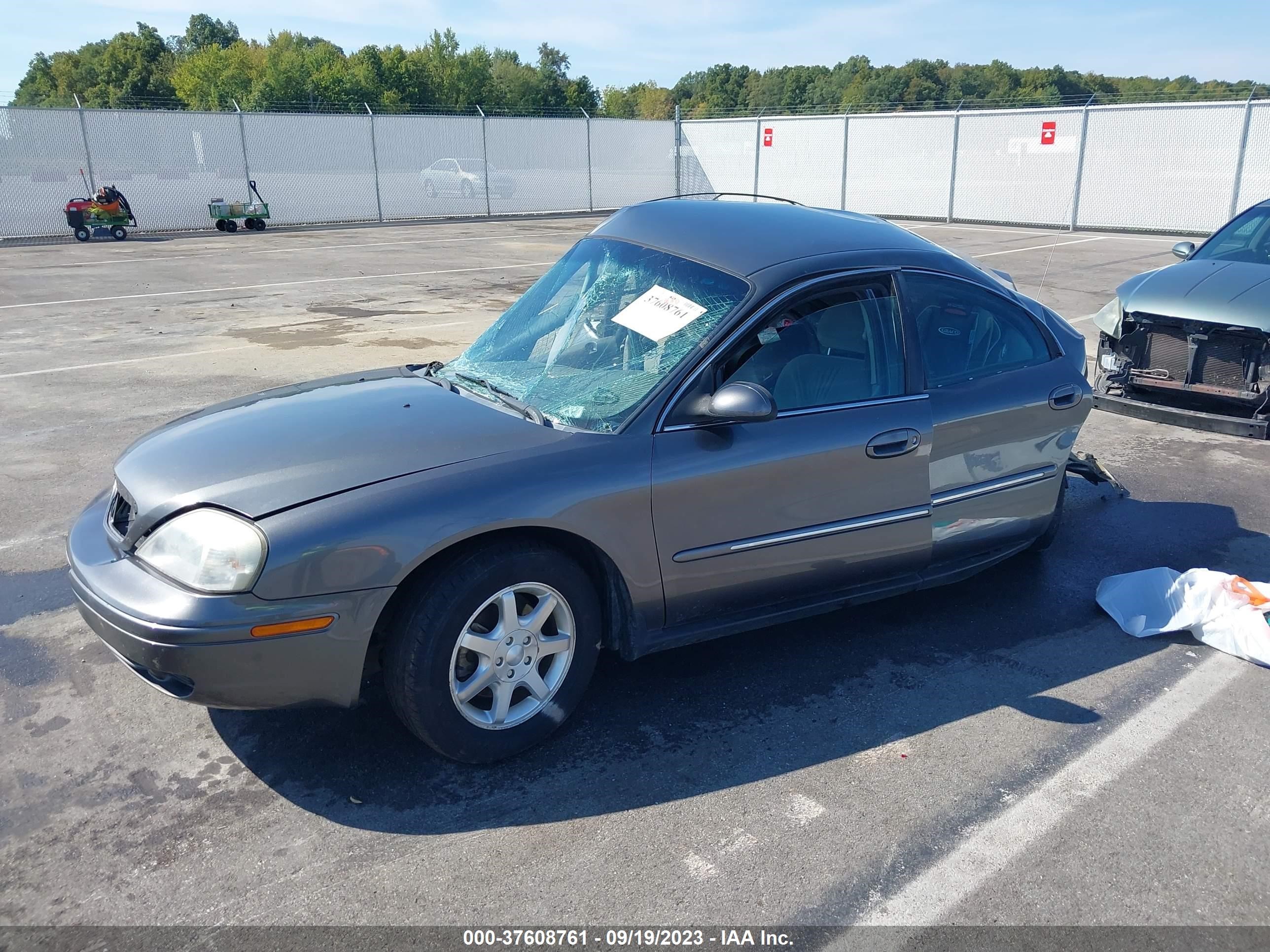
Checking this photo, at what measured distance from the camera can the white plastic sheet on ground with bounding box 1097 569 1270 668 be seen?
414 cm

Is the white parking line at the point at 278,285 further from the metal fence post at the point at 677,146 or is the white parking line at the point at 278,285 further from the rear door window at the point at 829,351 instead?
the metal fence post at the point at 677,146

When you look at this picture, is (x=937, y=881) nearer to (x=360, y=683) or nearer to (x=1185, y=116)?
(x=360, y=683)

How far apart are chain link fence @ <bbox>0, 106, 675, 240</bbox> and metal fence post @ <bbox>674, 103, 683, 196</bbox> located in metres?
0.27

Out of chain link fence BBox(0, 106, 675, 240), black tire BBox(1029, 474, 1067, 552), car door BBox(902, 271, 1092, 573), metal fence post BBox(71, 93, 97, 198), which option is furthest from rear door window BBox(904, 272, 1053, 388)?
metal fence post BBox(71, 93, 97, 198)

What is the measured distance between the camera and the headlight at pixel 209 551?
2.82m

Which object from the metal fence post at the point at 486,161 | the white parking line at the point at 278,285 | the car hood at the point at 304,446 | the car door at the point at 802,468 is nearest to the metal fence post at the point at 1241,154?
the white parking line at the point at 278,285

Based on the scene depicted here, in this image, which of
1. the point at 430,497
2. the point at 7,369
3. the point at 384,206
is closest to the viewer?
the point at 430,497

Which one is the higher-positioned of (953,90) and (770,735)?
(953,90)

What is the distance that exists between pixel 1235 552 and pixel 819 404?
3007mm

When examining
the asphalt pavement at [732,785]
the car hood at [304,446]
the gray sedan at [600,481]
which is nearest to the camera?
the asphalt pavement at [732,785]

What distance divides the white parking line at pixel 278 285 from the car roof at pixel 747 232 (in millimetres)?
7221

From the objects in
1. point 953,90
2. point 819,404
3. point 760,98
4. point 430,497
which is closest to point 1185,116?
point 819,404

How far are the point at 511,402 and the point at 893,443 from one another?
4.90ft

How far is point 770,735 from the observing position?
11.4 feet
